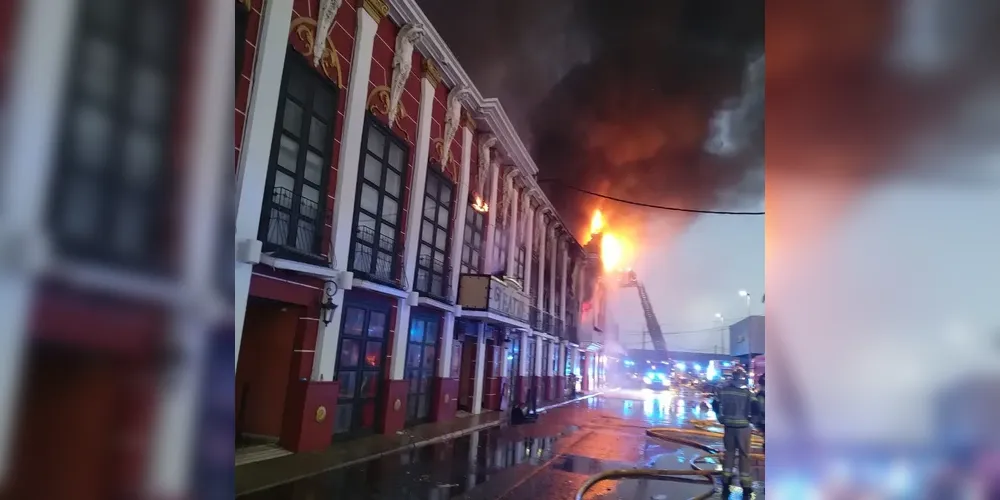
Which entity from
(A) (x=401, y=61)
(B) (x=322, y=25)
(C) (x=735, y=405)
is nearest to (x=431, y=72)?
(A) (x=401, y=61)

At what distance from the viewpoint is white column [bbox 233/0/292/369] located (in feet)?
12.6

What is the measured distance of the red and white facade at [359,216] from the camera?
434cm

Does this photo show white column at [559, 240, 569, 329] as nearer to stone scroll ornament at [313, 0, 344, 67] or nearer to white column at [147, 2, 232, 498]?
stone scroll ornament at [313, 0, 344, 67]

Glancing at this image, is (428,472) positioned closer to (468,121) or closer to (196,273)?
(468,121)

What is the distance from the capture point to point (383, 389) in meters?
5.88

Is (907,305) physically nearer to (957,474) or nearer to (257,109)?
(957,474)

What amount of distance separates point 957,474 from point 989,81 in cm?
76

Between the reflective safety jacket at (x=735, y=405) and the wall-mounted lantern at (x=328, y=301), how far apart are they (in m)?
3.67

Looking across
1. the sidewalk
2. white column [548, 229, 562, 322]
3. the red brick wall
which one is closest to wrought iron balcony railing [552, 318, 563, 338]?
white column [548, 229, 562, 322]

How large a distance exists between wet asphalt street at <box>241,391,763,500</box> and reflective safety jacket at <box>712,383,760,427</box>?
64 centimetres

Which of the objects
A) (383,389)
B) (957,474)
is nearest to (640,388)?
(383,389)

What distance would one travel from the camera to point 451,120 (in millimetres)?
6395

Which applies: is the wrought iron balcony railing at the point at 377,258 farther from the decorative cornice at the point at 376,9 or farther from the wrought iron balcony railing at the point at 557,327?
the wrought iron balcony railing at the point at 557,327

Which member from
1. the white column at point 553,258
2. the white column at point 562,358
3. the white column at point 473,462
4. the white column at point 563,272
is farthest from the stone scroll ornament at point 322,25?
the white column at point 562,358
